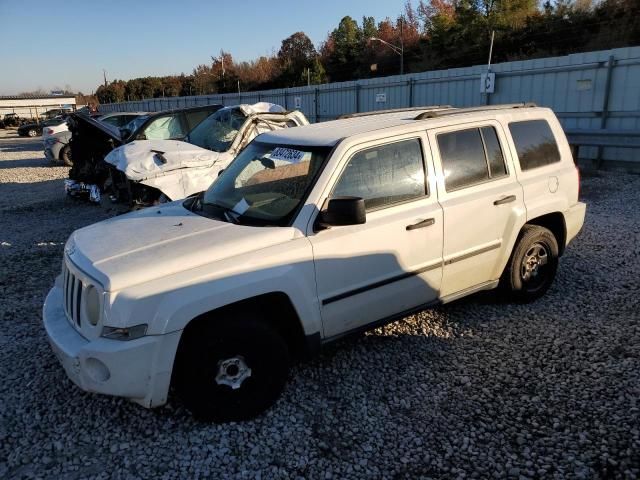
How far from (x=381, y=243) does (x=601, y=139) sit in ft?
30.1

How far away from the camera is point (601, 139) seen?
34.3 ft

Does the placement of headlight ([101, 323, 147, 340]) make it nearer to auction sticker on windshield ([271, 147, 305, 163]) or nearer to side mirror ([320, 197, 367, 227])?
side mirror ([320, 197, 367, 227])

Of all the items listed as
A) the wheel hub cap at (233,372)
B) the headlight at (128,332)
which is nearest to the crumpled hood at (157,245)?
the headlight at (128,332)

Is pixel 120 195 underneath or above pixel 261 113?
underneath

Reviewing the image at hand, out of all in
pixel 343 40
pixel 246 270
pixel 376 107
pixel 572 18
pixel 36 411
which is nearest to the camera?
pixel 246 270

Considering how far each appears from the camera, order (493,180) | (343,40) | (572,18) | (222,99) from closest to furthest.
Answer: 1. (493,180)
2. (222,99)
3. (572,18)
4. (343,40)

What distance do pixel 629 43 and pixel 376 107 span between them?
1947 centimetres

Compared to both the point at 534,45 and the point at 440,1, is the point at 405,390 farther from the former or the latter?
the point at 440,1

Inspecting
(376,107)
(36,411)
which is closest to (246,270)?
(36,411)

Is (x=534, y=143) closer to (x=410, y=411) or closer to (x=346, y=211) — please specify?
(x=346, y=211)

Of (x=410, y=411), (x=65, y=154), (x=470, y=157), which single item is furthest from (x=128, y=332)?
(x=65, y=154)

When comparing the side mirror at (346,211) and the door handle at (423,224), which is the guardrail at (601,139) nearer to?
the door handle at (423,224)

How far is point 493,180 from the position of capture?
4.12 meters

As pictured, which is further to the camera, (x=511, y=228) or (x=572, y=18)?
(x=572, y=18)
